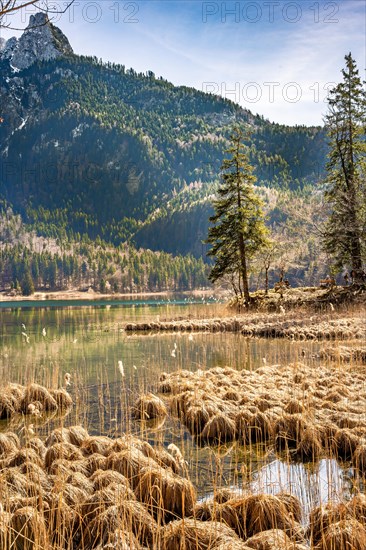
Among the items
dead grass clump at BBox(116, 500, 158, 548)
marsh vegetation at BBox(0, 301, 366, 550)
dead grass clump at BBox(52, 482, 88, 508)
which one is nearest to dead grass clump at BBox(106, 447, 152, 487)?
marsh vegetation at BBox(0, 301, 366, 550)

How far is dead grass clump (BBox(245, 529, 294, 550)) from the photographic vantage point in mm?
4453

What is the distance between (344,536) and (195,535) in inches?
51.8

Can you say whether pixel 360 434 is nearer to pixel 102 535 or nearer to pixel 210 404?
pixel 210 404

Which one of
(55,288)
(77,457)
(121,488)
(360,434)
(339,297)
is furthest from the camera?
(55,288)

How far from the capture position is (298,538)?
16.4ft

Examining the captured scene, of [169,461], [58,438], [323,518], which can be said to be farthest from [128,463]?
[323,518]

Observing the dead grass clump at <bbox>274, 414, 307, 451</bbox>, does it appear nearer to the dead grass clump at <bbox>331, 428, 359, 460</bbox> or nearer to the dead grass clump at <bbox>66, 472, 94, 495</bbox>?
the dead grass clump at <bbox>331, 428, 359, 460</bbox>

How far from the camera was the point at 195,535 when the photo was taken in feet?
15.1

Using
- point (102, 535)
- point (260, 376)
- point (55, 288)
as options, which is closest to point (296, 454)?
point (102, 535)

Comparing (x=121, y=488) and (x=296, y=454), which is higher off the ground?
(x=121, y=488)

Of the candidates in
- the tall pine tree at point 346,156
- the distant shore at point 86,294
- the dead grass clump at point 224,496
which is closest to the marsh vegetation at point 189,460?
the dead grass clump at point 224,496

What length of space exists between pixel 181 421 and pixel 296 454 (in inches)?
111

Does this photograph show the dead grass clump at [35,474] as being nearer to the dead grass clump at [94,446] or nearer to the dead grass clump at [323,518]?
the dead grass clump at [94,446]

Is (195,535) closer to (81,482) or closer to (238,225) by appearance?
(81,482)
